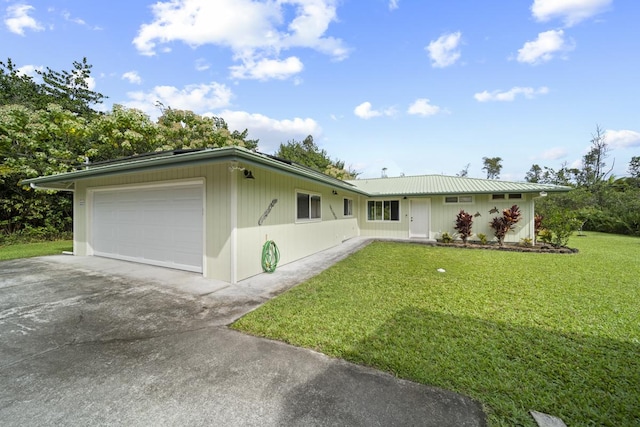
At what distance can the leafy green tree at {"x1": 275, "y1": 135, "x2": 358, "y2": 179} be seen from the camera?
1156 inches

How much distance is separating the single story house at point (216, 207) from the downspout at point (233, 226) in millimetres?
19

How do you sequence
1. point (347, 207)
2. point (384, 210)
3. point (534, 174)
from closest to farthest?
point (347, 207) < point (384, 210) < point (534, 174)

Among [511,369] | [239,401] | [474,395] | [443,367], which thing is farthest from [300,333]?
[511,369]

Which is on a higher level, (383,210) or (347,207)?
(347,207)

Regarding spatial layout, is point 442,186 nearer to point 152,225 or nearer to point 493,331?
point 493,331

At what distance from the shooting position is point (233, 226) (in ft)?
16.0

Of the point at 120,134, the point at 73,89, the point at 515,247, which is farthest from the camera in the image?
the point at 73,89

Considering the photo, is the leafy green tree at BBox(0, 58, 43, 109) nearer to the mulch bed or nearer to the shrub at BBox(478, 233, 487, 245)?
the mulch bed

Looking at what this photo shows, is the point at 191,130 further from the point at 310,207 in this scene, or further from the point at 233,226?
the point at 233,226

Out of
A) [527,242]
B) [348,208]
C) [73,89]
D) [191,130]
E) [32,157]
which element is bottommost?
[527,242]

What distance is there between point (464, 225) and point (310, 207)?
22.3ft

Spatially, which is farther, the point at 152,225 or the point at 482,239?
the point at 482,239

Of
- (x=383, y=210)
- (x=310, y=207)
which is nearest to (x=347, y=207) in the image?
(x=383, y=210)

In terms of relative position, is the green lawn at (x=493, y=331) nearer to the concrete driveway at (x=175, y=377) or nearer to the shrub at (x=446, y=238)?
the concrete driveway at (x=175, y=377)
